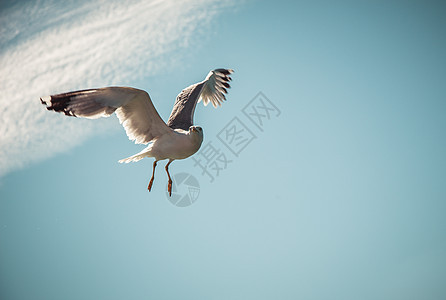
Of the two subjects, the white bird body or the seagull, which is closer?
the seagull

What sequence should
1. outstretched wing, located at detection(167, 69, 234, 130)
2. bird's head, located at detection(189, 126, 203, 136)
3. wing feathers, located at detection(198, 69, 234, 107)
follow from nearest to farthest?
1. bird's head, located at detection(189, 126, 203, 136)
2. outstretched wing, located at detection(167, 69, 234, 130)
3. wing feathers, located at detection(198, 69, 234, 107)

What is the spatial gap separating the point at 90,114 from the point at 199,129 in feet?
6.70

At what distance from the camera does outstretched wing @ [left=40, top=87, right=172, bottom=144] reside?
7.53m

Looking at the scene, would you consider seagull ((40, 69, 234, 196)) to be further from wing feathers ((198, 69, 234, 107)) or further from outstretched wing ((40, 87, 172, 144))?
wing feathers ((198, 69, 234, 107))

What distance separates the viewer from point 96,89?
7.62 m

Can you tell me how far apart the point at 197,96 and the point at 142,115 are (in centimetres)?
191

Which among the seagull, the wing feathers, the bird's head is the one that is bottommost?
the bird's head

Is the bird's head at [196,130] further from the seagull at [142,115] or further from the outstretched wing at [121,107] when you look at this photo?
the outstretched wing at [121,107]

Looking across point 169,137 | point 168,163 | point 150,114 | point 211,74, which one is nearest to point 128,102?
point 150,114

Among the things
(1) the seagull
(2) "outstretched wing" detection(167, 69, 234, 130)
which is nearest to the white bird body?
(1) the seagull

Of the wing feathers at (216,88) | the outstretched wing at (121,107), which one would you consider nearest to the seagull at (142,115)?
the outstretched wing at (121,107)

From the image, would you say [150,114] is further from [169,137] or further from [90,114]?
[90,114]

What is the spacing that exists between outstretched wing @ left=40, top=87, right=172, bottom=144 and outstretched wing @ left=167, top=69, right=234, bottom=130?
72 cm

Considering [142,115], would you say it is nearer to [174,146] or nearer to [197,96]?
[174,146]
